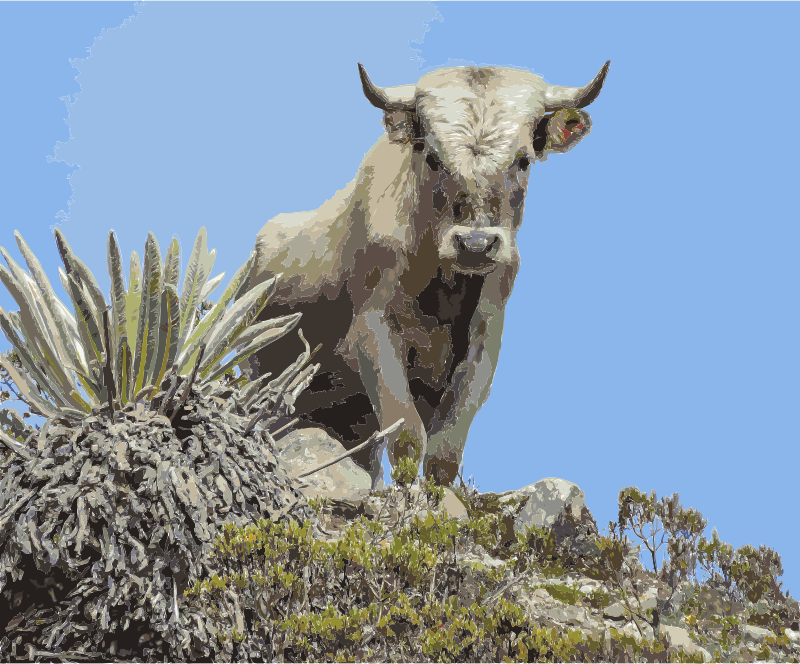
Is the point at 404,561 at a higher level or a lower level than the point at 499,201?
lower

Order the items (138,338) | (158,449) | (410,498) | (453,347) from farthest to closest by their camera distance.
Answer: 1. (453,347)
2. (410,498)
3. (138,338)
4. (158,449)

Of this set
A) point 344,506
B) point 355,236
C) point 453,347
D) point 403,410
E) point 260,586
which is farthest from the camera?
point 355,236

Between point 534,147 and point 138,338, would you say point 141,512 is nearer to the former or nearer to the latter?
point 138,338

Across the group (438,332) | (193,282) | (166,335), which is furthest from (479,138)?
(166,335)

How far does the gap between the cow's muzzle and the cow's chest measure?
1.03 meters

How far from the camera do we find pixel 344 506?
5.47 m

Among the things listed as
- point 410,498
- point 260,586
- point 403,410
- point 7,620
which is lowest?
point 7,620

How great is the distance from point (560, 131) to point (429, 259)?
1.56m

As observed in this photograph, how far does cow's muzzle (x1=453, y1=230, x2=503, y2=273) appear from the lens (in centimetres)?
529

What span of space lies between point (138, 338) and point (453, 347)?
3494 mm

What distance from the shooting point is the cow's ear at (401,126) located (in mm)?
6199

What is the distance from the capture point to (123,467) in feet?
11.0

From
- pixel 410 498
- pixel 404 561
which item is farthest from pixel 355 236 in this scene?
pixel 404 561

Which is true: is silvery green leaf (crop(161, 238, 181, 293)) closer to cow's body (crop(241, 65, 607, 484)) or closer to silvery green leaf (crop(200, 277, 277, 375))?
silvery green leaf (crop(200, 277, 277, 375))
